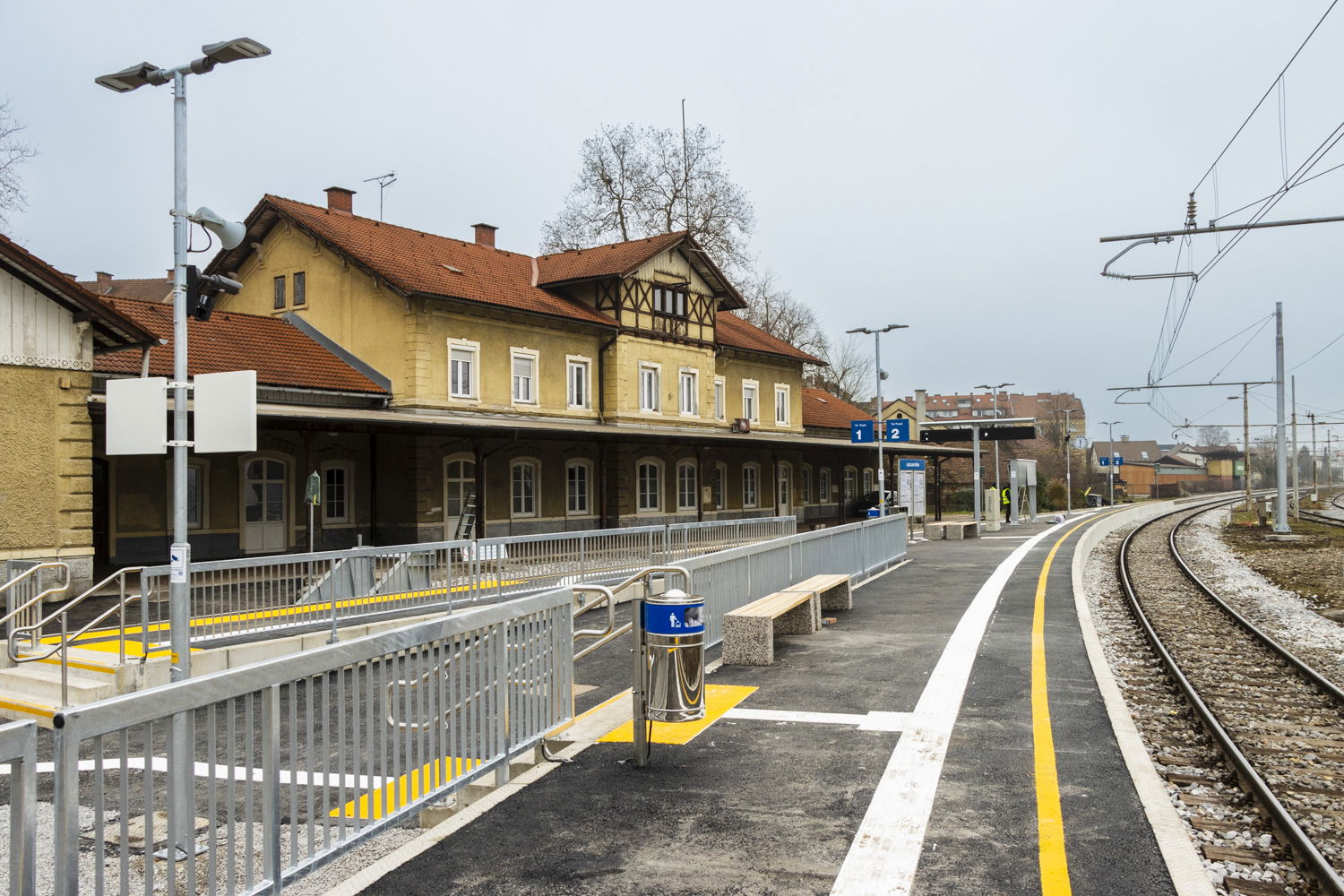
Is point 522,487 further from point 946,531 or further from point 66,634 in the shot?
point 66,634

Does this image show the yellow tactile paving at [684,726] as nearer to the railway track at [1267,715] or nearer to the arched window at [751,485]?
the railway track at [1267,715]

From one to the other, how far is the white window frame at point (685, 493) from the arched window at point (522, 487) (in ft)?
22.6

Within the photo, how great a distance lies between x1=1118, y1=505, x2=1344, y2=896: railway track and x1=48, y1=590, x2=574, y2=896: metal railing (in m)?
3.96

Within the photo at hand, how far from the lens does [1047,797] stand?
227 inches

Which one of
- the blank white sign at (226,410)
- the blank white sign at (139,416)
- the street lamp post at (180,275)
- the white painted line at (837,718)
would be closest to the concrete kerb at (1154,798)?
the white painted line at (837,718)

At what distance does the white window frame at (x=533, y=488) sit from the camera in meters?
27.2

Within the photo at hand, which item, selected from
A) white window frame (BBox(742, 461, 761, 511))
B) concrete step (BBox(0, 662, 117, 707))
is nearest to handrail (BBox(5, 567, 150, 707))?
concrete step (BBox(0, 662, 117, 707))

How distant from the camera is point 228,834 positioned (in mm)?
3824

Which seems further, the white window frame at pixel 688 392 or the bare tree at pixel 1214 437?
the bare tree at pixel 1214 437

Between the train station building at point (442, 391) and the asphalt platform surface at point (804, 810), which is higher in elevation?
the train station building at point (442, 391)

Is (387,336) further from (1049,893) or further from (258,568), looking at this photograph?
(1049,893)

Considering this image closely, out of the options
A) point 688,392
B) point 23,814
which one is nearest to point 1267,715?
point 23,814

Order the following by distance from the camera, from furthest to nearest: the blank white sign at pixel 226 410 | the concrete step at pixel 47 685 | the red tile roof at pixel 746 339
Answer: the red tile roof at pixel 746 339
the concrete step at pixel 47 685
the blank white sign at pixel 226 410

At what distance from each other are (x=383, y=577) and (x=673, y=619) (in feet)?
25.6
